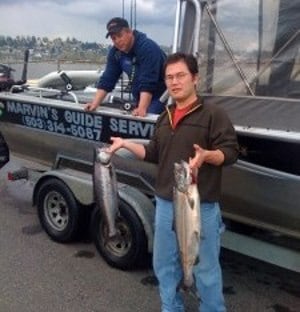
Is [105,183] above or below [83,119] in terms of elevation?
below

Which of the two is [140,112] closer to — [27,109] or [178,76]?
[178,76]

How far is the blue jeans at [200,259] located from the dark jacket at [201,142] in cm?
10

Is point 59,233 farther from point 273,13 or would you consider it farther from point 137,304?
point 273,13

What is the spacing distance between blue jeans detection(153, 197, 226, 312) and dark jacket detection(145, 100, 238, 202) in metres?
0.10

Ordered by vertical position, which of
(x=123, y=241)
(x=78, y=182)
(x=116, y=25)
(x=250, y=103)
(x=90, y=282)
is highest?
(x=116, y=25)

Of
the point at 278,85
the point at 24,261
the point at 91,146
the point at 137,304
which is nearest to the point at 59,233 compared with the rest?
the point at 24,261

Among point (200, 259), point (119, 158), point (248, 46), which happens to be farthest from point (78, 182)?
point (200, 259)

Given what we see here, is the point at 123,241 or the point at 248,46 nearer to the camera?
the point at 248,46

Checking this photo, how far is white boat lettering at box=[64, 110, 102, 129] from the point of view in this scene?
5.46 metres

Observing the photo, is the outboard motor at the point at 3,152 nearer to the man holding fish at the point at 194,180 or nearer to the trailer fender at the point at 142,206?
the trailer fender at the point at 142,206

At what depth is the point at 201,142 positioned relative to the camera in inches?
140

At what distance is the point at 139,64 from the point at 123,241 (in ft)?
5.15

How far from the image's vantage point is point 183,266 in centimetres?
352

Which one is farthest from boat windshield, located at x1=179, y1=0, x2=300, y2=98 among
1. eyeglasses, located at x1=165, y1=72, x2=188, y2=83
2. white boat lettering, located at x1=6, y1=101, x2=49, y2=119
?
white boat lettering, located at x1=6, y1=101, x2=49, y2=119
